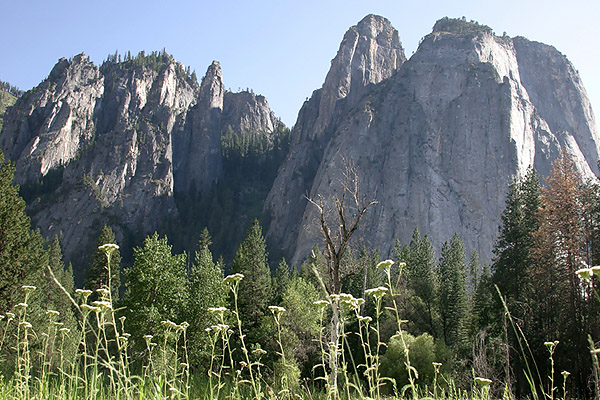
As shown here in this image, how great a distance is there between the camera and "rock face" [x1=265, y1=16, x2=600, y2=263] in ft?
300

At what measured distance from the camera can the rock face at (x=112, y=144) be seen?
116 m

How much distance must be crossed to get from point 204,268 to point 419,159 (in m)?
78.7

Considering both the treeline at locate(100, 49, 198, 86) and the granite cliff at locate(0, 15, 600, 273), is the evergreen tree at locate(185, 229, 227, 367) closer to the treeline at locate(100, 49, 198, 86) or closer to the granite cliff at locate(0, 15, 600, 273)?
the granite cliff at locate(0, 15, 600, 273)

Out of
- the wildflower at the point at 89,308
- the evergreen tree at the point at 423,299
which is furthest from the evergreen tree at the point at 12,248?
the evergreen tree at the point at 423,299

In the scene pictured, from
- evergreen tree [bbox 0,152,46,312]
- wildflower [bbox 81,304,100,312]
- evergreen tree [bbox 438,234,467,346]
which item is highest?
evergreen tree [bbox 0,152,46,312]

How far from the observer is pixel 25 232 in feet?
62.5

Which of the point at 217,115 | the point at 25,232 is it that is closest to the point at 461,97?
the point at 217,115

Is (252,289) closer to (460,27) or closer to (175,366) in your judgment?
(175,366)

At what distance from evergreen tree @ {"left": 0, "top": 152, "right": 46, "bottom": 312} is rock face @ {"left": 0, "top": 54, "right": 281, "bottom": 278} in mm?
95376

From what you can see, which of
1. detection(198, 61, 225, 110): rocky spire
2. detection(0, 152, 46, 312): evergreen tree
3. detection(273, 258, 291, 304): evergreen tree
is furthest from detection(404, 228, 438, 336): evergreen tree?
detection(198, 61, 225, 110): rocky spire

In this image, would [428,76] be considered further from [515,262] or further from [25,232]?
[25,232]

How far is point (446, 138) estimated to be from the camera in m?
99.1

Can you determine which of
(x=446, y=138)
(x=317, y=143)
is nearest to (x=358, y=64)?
(x=317, y=143)

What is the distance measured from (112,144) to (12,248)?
4409 inches
